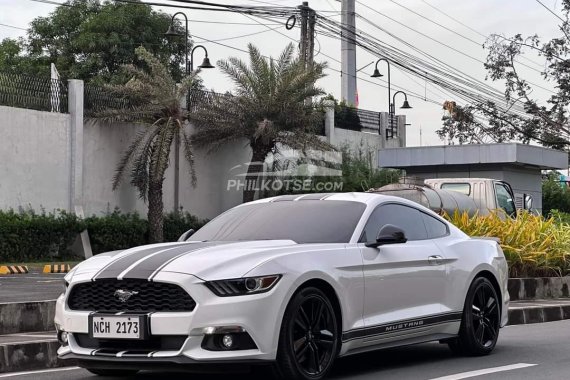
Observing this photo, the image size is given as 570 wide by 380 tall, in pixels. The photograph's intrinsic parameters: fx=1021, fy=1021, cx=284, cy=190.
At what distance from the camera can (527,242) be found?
54.2 ft

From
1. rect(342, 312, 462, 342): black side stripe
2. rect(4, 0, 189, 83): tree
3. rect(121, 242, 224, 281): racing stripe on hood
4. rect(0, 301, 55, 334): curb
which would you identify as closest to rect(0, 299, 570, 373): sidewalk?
rect(0, 301, 55, 334): curb

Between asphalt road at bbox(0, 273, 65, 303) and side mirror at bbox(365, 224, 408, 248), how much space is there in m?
7.40

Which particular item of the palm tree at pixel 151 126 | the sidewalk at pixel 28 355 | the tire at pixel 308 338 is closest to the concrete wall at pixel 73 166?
the palm tree at pixel 151 126

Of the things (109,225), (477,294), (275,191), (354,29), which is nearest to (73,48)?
(354,29)

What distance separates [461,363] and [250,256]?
2.69m

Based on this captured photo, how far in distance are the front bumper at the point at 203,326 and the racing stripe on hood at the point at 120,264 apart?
1.25 feet

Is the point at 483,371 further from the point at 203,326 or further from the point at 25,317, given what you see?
the point at 25,317

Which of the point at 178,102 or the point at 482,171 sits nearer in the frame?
the point at 482,171

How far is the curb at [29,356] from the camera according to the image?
8758 millimetres

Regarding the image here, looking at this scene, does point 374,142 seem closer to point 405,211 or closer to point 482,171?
point 482,171

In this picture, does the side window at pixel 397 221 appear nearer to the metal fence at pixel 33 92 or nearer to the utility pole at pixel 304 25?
the metal fence at pixel 33 92

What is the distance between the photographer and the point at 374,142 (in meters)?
43.2

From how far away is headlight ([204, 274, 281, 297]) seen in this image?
7023 mm

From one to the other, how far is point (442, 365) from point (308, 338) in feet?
6.11
